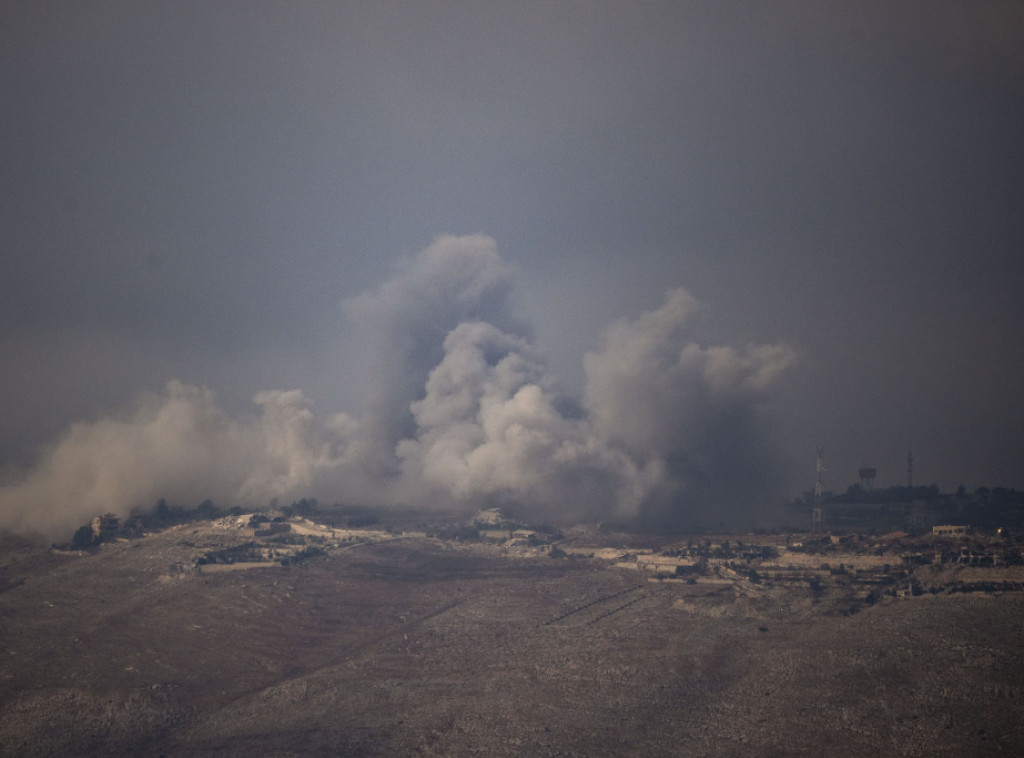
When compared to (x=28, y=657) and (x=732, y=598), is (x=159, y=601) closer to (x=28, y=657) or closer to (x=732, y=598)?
(x=28, y=657)

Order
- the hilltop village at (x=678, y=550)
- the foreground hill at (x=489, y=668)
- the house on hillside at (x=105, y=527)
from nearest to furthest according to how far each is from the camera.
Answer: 1. the foreground hill at (x=489, y=668)
2. the hilltop village at (x=678, y=550)
3. the house on hillside at (x=105, y=527)

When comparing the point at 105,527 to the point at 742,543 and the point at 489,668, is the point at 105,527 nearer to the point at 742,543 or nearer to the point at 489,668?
the point at 489,668

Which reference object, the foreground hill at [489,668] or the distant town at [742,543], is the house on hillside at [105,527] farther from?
the foreground hill at [489,668]

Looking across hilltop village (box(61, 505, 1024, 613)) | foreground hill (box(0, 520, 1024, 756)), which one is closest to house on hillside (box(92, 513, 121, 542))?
hilltop village (box(61, 505, 1024, 613))

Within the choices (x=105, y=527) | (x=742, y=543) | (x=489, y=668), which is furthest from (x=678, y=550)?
(x=105, y=527)

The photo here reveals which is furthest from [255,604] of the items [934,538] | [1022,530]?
[1022,530]

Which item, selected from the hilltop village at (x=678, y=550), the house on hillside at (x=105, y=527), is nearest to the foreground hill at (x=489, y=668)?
the hilltop village at (x=678, y=550)

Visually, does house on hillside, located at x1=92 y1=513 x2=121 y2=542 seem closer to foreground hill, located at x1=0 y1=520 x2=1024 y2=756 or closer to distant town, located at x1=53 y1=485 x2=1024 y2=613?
distant town, located at x1=53 y1=485 x2=1024 y2=613

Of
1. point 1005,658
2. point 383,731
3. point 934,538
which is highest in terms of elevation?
point 934,538
